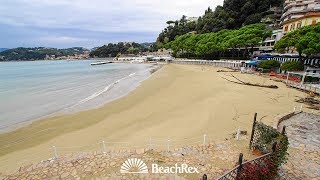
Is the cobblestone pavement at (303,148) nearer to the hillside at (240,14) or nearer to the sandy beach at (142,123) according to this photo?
the sandy beach at (142,123)

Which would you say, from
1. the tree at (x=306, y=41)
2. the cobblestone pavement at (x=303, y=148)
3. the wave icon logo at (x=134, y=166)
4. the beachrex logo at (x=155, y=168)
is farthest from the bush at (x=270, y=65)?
the wave icon logo at (x=134, y=166)

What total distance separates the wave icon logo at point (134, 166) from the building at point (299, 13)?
5514 centimetres

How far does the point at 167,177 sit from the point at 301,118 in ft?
40.6

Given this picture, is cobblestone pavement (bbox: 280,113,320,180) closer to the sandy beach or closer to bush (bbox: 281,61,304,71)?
the sandy beach

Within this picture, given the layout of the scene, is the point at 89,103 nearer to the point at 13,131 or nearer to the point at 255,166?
the point at 13,131

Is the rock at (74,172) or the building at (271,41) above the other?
the building at (271,41)

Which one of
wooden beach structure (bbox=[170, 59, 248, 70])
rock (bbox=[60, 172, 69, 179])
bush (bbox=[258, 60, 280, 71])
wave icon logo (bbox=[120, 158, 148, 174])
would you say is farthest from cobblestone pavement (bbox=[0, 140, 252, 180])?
wooden beach structure (bbox=[170, 59, 248, 70])

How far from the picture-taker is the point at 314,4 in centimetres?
6103

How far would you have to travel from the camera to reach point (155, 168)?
8.75 meters

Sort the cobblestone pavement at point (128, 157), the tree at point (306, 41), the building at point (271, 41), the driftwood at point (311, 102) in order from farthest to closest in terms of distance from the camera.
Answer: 1. the building at point (271, 41)
2. the tree at point (306, 41)
3. the driftwood at point (311, 102)
4. the cobblestone pavement at point (128, 157)

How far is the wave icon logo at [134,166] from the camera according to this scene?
8617 millimetres

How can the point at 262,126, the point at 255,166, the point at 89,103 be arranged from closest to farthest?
the point at 255,166
the point at 262,126
the point at 89,103

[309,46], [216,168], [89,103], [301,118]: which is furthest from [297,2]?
[216,168]

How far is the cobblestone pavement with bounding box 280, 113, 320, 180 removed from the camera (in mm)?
8531
